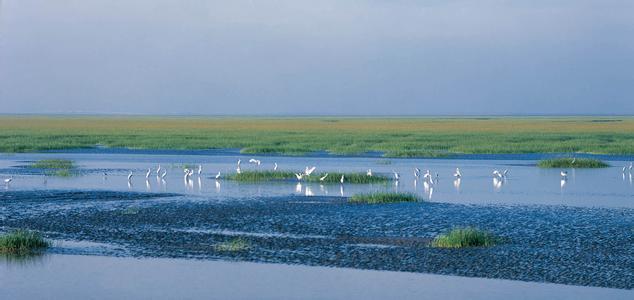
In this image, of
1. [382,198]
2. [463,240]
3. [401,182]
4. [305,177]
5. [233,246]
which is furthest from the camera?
[401,182]

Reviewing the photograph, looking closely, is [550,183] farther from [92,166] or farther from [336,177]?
[92,166]

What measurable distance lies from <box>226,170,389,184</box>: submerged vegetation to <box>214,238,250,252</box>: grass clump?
14593 millimetres

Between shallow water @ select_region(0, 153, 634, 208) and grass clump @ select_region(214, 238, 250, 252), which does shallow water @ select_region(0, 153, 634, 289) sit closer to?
shallow water @ select_region(0, 153, 634, 208)

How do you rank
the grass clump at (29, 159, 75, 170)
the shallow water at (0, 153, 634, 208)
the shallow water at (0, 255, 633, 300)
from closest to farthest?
the shallow water at (0, 255, 633, 300), the shallow water at (0, 153, 634, 208), the grass clump at (29, 159, 75, 170)

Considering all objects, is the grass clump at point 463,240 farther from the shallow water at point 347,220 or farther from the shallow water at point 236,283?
the shallow water at point 236,283

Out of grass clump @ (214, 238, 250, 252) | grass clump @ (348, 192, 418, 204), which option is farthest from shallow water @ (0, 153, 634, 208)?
grass clump @ (214, 238, 250, 252)

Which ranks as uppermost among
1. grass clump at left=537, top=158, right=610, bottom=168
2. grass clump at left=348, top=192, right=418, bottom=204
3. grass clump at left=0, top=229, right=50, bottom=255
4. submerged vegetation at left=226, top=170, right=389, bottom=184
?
grass clump at left=0, top=229, right=50, bottom=255

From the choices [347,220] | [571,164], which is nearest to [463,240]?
[347,220]

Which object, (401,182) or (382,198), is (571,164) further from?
(382,198)

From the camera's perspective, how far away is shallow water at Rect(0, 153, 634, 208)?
94.6ft

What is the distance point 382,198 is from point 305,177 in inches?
327

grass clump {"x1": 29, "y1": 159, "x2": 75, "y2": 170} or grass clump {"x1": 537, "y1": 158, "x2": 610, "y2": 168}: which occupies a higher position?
grass clump {"x1": 29, "y1": 159, "x2": 75, "y2": 170}

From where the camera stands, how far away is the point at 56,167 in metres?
40.6

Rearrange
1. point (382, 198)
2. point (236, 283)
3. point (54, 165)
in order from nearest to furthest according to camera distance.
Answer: point (236, 283)
point (382, 198)
point (54, 165)
